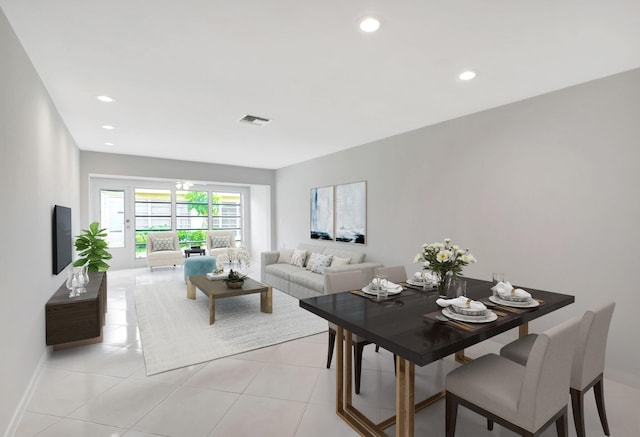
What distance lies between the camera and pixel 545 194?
314 centimetres

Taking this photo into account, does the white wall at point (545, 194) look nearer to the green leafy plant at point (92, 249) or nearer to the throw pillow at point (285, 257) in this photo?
the throw pillow at point (285, 257)

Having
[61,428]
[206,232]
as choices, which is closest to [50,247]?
[61,428]

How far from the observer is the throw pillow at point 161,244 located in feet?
25.5

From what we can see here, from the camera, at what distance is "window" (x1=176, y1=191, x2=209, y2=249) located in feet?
29.3

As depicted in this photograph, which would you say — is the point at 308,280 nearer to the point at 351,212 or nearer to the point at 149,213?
the point at 351,212

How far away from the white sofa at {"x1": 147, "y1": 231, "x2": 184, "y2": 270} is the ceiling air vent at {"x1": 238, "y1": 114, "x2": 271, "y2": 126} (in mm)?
4936

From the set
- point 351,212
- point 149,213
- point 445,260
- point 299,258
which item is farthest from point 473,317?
point 149,213

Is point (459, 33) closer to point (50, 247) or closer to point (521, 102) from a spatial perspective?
point (521, 102)

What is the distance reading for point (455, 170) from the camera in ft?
12.9

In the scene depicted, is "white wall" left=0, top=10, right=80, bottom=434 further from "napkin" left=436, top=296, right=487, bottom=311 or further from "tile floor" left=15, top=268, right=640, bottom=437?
"napkin" left=436, top=296, right=487, bottom=311

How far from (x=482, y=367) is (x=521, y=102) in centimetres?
278

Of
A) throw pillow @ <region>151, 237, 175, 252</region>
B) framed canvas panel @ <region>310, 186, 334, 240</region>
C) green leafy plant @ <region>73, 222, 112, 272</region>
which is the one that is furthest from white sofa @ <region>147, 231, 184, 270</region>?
framed canvas panel @ <region>310, 186, 334, 240</region>

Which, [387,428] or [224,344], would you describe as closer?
[387,428]

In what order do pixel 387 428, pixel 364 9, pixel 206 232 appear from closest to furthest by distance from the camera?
pixel 364 9 → pixel 387 428 → pixel 206 232
